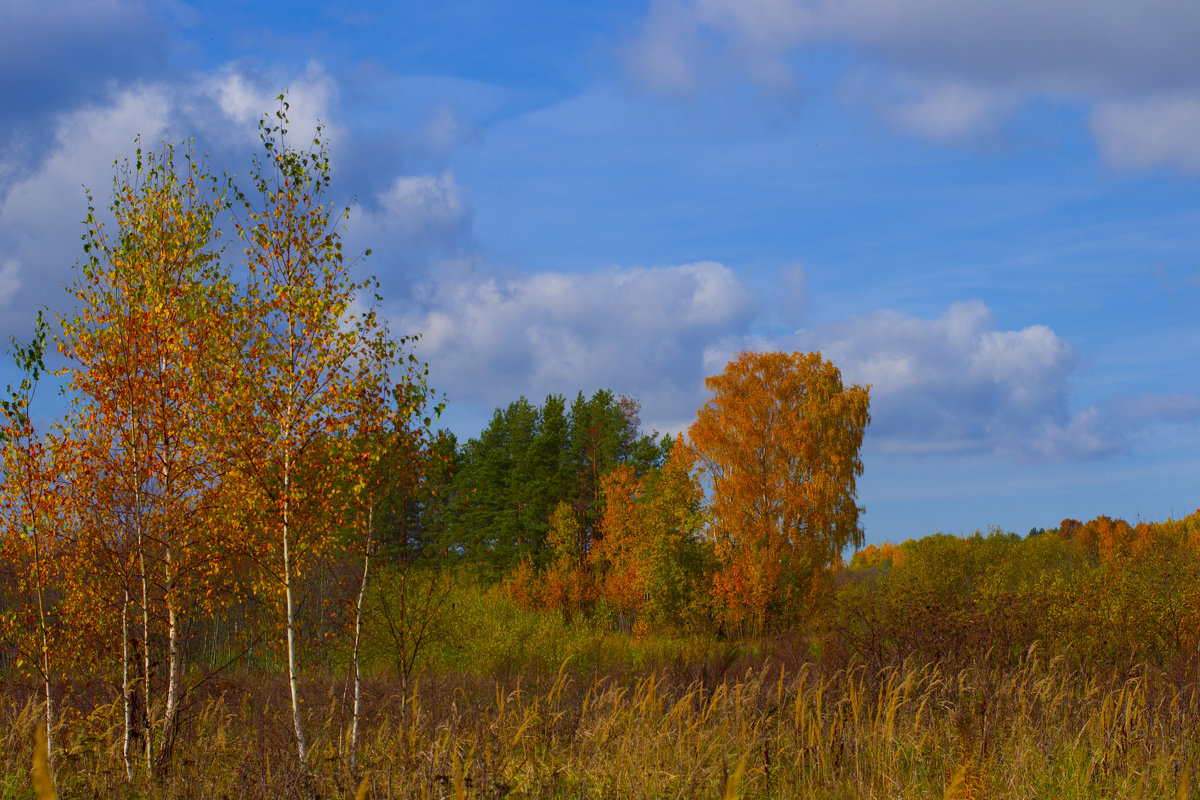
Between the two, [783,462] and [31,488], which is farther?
[783,462]

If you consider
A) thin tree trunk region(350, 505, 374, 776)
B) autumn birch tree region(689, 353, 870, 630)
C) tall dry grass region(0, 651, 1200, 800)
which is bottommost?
tall dry grass region(0, 651, 1200, 800)

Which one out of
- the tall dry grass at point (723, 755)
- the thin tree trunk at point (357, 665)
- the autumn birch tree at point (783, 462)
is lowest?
the tall dry grass at point (723, 755)

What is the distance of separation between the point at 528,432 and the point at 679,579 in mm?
19045

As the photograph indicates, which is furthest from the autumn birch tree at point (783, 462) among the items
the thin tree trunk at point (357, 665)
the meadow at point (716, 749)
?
the thin tree trunk at point (357, 665)

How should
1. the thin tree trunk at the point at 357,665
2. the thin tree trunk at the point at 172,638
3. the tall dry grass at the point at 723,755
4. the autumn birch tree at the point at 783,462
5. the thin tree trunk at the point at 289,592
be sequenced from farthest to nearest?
the autumn birch tree at the point at 783,462
the thin tree trunk at the point at 172,638
the thin tree trunk at the point at 289,592
the thin tree trunk at the point at 357,665
the tall dry grass at the point at 723,755

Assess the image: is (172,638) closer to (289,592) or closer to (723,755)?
(289,592)

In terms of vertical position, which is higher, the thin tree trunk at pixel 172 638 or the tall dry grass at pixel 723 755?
the thin tree trunk at pixel 172 638

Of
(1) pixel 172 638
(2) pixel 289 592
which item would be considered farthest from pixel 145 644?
(1) pixel 172 638

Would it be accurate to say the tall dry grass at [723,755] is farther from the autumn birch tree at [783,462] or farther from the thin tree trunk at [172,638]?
the autumn birch tree at [783,462]

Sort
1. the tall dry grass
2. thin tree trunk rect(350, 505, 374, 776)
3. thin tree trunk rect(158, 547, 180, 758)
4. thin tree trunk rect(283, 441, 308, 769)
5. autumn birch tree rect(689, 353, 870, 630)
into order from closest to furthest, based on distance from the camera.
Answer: the tall dry grass → thin tree trunk rect(350, 505, 374, 776) → thin tree trunk rect(283, 441, 308, 769) → thin tree trunk rect(158, 547, 180, 758) → autumn birch tree rect(689, 353, 870, 630)

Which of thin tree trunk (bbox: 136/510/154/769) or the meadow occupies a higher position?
thin tree trunk (bbox: 136/510/154/769)

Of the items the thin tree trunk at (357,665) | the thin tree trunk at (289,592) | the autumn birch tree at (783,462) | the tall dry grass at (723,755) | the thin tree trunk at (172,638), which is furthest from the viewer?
the autumn birch tree at (783,462)

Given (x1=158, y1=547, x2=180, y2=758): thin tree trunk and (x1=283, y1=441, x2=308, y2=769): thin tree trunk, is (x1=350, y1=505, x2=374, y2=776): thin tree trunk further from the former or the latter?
(x1=158, y1=547, x2=180, y2=758): thin tree trunk

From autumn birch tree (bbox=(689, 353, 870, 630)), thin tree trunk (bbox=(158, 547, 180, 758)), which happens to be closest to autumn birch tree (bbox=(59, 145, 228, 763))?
thin tree trunk (bbox=(158, 547, 180, 758))
